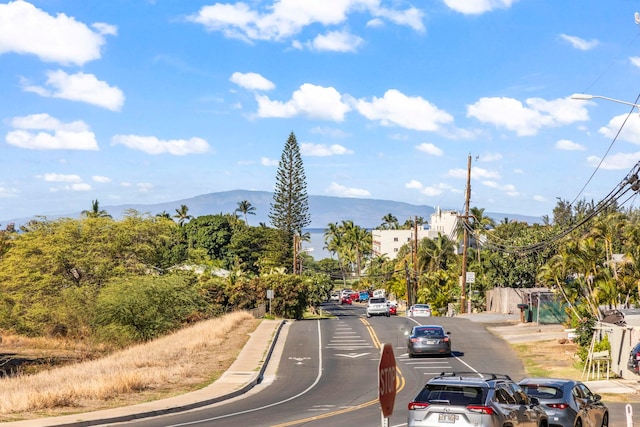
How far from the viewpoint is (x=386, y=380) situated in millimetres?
8734

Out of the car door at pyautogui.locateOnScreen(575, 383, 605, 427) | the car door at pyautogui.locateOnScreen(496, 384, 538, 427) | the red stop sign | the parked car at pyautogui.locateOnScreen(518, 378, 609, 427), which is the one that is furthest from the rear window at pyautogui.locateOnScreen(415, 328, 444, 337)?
the red stop sign

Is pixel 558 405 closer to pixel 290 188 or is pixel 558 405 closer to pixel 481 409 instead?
pixel 481 409

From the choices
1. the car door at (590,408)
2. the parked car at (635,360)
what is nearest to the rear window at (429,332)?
the parked car at (635,360)

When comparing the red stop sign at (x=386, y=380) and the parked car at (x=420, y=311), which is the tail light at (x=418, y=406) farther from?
the parked car at (x=420, y=311)

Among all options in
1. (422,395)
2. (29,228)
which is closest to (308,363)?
(422,395)

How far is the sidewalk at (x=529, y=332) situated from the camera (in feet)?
101

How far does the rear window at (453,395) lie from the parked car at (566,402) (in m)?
3.64

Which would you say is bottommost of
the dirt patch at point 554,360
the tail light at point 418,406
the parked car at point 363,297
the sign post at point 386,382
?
the parked car at point 363,297

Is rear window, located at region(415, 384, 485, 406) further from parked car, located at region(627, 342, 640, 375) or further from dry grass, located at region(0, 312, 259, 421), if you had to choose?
parked car, located at region(627, 342, 640, 375)

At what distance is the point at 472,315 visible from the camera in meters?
66.4

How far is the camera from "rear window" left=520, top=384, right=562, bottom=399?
18.0 metres

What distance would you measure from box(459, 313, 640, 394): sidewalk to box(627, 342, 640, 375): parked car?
23.0 inches

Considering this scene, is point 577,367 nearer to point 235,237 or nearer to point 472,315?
point 472,315

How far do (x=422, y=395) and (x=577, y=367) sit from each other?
23.3 meters
